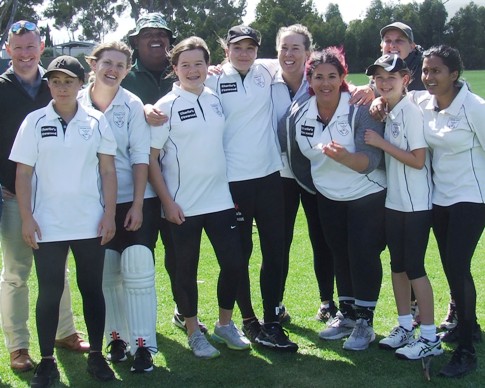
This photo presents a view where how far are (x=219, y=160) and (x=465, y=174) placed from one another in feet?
5.02

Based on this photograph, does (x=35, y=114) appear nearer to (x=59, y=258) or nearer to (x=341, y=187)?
(x=59, y=258)

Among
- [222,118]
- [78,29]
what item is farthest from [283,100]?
[78,29]

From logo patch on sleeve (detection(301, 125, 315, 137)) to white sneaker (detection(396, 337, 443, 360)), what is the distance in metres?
1.52

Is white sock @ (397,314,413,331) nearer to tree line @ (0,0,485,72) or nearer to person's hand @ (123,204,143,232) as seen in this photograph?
person's hand @ (123,204,143,232)

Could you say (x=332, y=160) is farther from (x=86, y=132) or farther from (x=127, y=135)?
(x=86, y=132)

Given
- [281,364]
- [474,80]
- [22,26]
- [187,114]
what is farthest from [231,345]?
[474,80]

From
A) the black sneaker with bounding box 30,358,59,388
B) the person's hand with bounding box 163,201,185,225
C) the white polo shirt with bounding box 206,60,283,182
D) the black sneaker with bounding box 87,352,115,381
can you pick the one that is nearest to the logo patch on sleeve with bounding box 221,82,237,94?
the white polo shirt with bounding box 206,60,283,182

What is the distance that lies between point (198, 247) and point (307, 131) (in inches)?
41.9

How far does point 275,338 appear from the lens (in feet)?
15.2

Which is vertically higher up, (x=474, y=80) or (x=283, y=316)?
(x=474, y=80)

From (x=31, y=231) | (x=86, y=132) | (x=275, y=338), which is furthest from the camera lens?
(x=275, y=338)

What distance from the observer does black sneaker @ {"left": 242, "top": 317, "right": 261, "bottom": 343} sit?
4.79 metres

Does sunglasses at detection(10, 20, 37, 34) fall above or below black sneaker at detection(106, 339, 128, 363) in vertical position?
above

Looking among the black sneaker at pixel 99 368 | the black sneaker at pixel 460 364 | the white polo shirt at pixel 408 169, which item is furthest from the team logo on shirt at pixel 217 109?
the black sneaker at pixel 460 364
